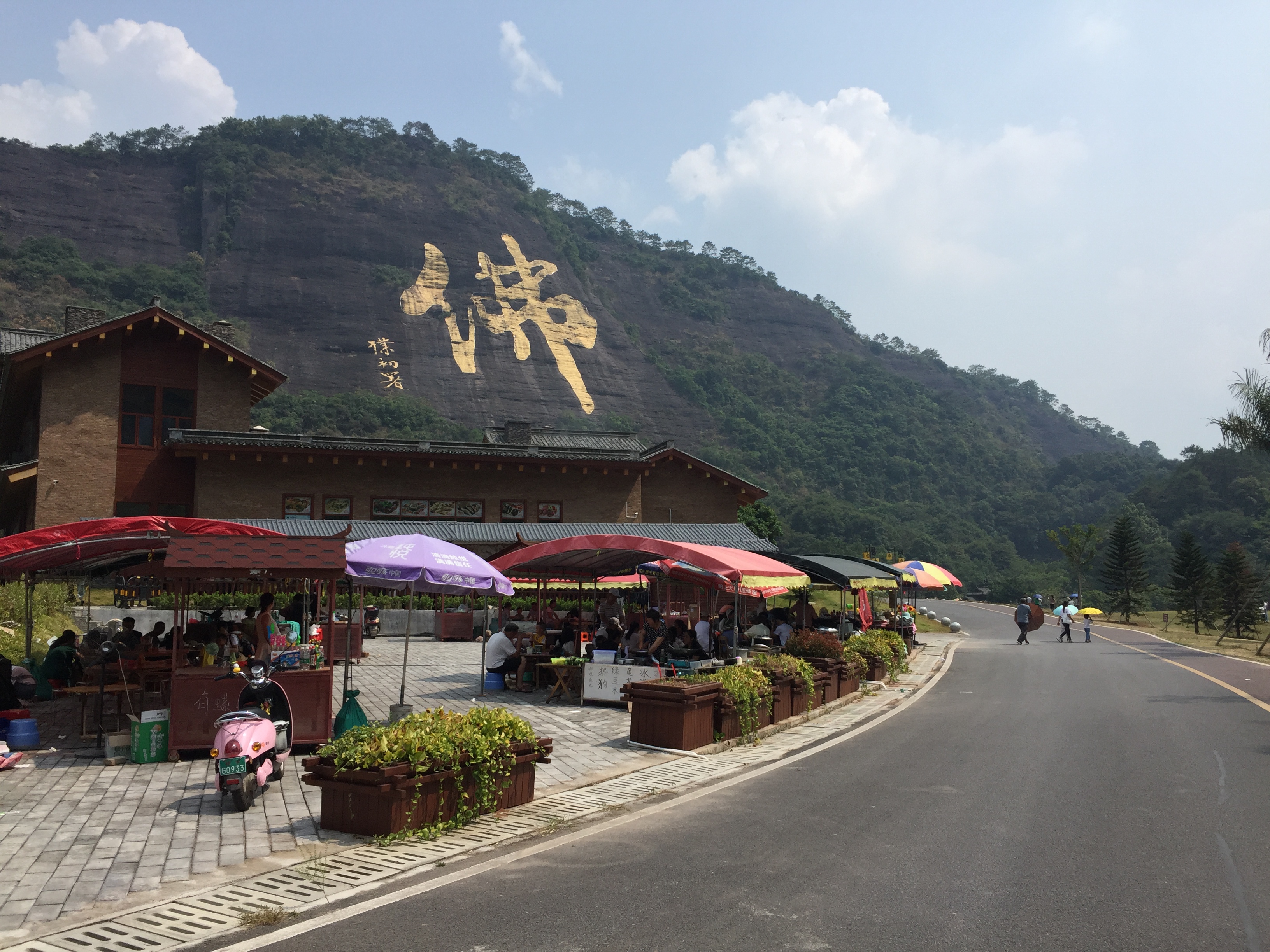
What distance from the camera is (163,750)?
11398 millimetres

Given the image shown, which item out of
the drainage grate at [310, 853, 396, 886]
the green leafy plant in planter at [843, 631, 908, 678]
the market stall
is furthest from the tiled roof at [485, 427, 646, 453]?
the drainage grate at [310, 853, 396, 886]

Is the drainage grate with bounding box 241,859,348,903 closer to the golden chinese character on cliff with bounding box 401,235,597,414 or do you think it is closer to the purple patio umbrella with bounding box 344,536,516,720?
the purple patio umbrella with bounding box 344,536,516,720

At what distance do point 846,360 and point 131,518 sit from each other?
189m

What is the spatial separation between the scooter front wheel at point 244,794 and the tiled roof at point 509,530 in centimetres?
2483

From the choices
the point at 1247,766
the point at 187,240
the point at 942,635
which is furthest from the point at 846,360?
the point at 1247,766

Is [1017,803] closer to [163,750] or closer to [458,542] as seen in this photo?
[163,750]

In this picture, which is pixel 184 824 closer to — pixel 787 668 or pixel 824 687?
pixel 787 668

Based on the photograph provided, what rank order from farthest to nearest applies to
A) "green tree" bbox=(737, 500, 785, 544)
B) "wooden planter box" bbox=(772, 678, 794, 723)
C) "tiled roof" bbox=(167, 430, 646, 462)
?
"green tree" bbox=(737, 500, 785, 544) < "tiled roof" bbox=(167, 430, 646, 462) < "wooden planter box" bbox=(772, 678, 794, 723)

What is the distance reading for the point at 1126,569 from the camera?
62.8 m

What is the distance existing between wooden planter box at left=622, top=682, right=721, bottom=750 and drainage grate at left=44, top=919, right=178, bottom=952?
24.5 feet

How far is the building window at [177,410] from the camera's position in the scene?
36125 millimetres

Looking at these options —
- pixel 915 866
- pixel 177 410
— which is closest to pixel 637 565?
pixel 915 866

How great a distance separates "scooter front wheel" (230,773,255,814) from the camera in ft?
29.3

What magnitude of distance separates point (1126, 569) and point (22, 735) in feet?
213
